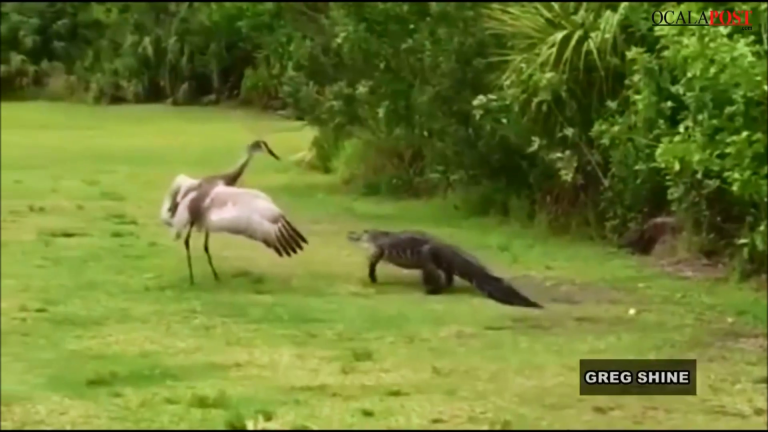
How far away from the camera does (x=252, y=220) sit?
116 inches

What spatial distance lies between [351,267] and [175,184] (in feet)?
1.79

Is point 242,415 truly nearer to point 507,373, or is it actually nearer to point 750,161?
point 507,373

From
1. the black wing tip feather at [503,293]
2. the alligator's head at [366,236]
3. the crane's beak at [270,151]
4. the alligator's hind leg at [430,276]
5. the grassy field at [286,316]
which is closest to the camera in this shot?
the grassy field at [286,316]

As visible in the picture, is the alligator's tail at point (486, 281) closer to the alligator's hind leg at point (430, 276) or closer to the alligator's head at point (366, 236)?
the alligator's hind leg at point (430, 276)

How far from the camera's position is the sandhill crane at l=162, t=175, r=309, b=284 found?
295cm

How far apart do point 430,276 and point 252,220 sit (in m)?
0.37

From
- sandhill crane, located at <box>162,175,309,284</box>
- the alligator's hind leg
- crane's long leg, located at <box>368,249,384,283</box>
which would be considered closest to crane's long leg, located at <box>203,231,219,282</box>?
sandhill crane, located at <box>162,175,309,284</box>

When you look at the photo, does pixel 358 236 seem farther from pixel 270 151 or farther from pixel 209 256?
pixel 270 151

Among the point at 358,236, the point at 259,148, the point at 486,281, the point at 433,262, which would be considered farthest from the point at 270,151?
the point at 486,281

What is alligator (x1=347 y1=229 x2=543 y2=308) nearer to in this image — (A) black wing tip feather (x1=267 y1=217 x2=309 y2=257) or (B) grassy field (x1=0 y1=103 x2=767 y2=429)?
(B) grassy field (x1=0 y1=103 x2=767 y2=429)

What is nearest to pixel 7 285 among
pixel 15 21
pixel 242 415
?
pixel 15 21

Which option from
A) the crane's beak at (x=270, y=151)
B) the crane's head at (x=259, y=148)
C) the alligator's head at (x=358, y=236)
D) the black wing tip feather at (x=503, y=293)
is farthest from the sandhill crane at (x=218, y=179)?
the black wing tip feather at (x=503, y=293)

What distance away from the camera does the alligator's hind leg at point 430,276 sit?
2.94 metres

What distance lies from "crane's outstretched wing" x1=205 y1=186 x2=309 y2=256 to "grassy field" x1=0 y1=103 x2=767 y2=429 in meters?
0.03
